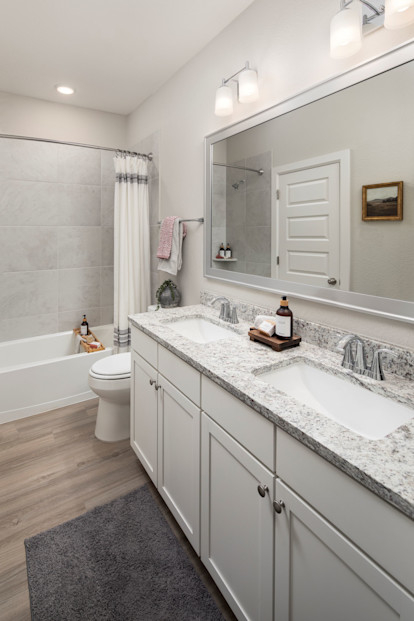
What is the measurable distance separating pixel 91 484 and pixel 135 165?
2.29 metres

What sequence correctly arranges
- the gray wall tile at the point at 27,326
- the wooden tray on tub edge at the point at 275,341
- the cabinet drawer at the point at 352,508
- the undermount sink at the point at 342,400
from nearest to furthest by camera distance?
1. the cabinet drawer at the point at 352,508
2. the undermount sink at the point at 342,400
3. the wooden tray on tub edge at the point at 275,341
4. the gray wall tile at the point at 27,326

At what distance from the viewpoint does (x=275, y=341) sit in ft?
4.71

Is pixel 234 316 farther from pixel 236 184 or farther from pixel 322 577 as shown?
pixel 322 577

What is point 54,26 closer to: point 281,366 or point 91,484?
point 281,366

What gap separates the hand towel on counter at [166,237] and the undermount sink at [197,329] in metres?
0.65

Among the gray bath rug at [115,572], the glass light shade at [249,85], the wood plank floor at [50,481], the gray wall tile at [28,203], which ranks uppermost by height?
the glass light shade at [249,85]

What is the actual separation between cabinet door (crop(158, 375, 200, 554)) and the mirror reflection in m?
0.74

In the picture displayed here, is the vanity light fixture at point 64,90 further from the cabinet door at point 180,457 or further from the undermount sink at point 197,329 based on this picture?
the cabinet door at point 180,457

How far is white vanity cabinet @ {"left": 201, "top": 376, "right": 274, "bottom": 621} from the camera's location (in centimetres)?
99

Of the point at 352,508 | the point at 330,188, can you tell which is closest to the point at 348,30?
the point at 330,188

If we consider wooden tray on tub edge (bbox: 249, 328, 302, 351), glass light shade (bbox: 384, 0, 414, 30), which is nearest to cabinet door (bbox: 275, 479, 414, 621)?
wooden tray on tub edge (bbox: 249, 328, 302, 351)

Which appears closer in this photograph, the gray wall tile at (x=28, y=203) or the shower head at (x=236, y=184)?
the shower head at (x=236, y=184)

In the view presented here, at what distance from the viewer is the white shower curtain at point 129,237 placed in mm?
2818

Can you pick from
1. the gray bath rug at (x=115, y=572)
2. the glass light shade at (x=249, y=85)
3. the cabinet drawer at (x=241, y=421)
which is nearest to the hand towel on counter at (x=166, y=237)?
the glass light shade at (x=249, y=85)
